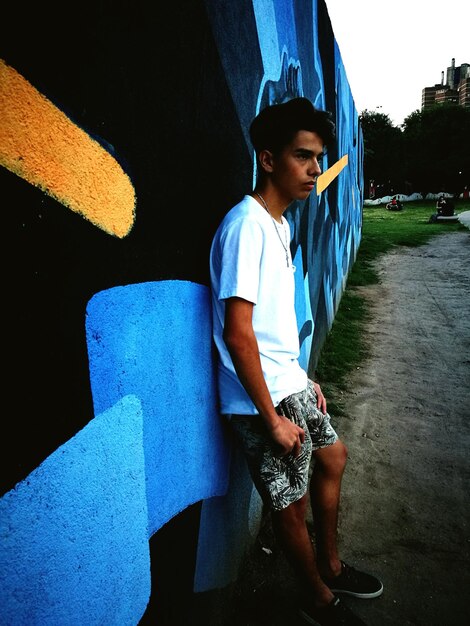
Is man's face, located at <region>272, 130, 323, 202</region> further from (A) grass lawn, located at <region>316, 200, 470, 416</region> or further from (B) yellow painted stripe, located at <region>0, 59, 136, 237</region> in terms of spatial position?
(A) grass lawn, located at <region>316, 200, 470, 416</region>

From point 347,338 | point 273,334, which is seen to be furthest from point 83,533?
point 347,338

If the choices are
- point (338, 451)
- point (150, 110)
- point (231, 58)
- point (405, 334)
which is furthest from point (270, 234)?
point (405, 334)

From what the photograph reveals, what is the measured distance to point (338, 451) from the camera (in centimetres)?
183

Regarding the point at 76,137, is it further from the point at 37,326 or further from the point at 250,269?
the point at 250,269

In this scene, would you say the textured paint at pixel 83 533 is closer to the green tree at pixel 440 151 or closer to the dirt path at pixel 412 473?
the dirt path at pixel 412 473

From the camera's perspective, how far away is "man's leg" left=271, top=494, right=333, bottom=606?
5.14 feet

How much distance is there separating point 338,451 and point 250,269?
3.42 feet

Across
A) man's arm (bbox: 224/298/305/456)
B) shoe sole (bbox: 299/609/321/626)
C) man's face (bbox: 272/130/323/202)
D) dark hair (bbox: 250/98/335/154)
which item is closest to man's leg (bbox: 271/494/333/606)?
shoe sole (bbox: 299/609/321/626)

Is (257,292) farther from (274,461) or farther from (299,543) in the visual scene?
(299,543)

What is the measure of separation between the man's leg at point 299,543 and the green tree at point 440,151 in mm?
44464

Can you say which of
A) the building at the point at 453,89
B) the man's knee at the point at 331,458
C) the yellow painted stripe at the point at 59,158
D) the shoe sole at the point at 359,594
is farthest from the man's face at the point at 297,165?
the building at the point at 453,89

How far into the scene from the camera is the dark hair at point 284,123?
1513 millimetres

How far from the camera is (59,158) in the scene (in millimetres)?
731

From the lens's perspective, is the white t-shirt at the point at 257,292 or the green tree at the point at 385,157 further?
the green tree at the point at 385,157
